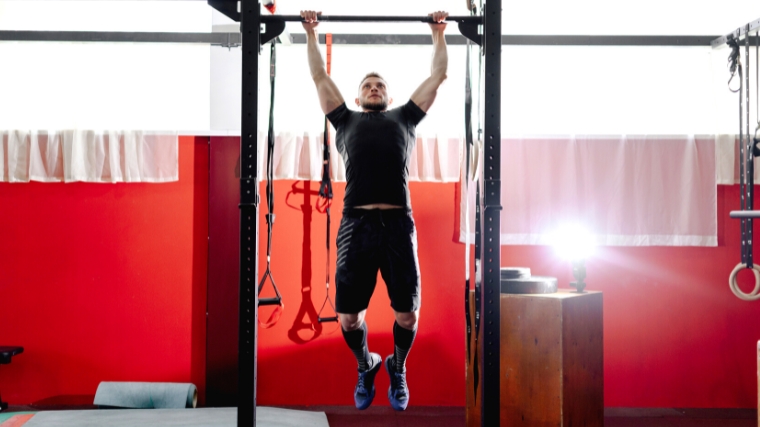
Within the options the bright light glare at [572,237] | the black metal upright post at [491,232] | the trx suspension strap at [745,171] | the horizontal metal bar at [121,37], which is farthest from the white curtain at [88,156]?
the trx suspension strap at [745,171]

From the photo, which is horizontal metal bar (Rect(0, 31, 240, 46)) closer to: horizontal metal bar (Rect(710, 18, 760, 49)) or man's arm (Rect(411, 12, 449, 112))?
man's arm (Rect(411, 12, 449, 112))

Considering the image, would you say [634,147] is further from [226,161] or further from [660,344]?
[226,161]

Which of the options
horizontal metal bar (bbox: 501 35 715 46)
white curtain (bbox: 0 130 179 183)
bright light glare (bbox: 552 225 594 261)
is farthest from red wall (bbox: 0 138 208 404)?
bright light glare (bbox: 552 225 594 261)

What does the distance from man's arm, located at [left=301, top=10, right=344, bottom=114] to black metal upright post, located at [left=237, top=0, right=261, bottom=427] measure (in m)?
0.28

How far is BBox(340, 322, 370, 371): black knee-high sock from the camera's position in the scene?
111 inches

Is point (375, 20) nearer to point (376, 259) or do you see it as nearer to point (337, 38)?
point (376, 259)

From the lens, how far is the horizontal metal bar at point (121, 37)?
4.01 m

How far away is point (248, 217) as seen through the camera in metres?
2.29

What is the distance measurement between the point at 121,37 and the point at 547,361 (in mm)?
3763

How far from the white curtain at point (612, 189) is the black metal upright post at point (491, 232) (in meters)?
1.68

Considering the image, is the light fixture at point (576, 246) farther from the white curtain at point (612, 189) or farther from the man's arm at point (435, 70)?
the man's arm at point (435, 70)

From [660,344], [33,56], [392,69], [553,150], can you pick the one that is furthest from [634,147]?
[33,56]

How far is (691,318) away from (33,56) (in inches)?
209

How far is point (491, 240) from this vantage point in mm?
2262
